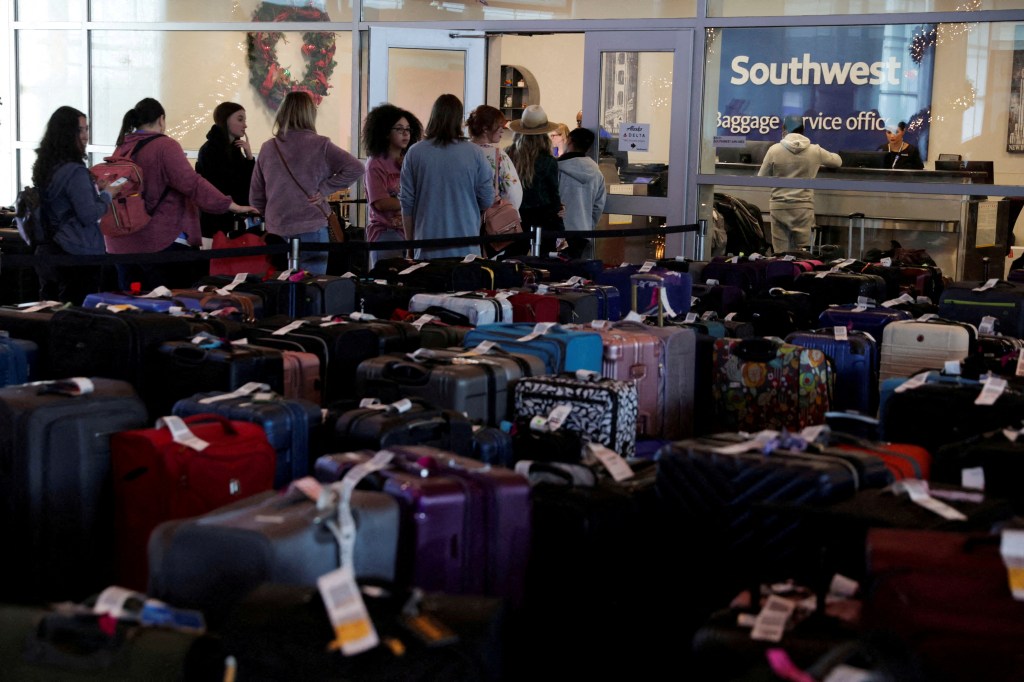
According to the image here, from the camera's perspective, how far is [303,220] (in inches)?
279

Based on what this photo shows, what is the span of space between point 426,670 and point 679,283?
16.5 ft

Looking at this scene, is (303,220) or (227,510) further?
(303,220)

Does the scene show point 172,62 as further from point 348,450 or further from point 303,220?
point 348,450

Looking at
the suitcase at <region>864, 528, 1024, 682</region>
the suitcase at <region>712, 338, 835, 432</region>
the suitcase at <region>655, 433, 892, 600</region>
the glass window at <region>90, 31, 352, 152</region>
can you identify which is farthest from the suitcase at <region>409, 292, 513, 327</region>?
the glass window at <region>90, 31, 352, 152</region>

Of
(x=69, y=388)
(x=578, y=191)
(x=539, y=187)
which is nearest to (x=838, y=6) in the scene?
(x=578, y=191)

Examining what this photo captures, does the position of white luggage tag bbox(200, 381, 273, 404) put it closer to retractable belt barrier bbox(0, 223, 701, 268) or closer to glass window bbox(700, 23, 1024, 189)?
retractable belt barrier bbox(0, 223, 701, 268)

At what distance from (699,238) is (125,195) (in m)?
5.05

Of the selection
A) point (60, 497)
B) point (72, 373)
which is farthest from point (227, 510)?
point (72, 373)

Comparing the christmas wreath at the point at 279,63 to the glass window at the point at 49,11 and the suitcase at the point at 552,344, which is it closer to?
the glass window at the point at 49,11

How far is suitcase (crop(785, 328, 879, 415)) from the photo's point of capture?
16.6ft

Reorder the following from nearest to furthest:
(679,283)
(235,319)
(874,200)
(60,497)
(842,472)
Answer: (842,472), (60,497), (235,319), (679,283), (874,200)

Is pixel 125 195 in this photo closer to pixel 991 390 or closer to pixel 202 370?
pixel 202 370

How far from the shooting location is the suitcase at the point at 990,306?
5.76 metres

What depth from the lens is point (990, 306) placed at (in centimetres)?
579
